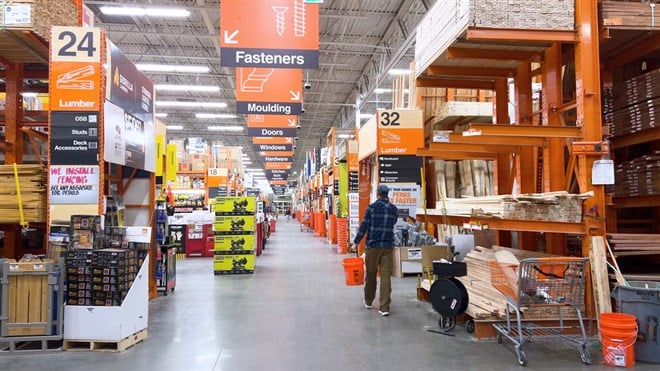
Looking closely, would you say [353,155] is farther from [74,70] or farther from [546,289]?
[546,289]

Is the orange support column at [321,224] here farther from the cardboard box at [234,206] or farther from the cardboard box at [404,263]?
the cardboard box at [404,263]

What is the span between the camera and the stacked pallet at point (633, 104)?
5.69 meters

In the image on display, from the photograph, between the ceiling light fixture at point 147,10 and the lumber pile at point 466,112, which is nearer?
the lumber pile at point 466,112

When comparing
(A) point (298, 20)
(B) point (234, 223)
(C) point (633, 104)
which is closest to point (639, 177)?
(C) point (633, 104)

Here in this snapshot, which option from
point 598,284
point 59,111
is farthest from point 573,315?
point 59,111

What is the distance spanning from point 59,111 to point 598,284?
20.8 ft

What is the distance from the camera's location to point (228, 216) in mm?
10727

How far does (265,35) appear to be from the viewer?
6.96 m

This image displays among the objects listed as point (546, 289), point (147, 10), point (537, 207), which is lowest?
point (546, 289)

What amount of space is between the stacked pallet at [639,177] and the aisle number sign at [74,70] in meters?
6.71

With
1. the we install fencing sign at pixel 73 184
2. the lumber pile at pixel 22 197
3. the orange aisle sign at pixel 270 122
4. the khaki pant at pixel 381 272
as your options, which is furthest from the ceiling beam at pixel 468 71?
the orange aisle sign at pixel 270 122

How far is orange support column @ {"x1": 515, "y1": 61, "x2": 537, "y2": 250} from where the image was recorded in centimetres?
673

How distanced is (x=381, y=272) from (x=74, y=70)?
4675 millimetres

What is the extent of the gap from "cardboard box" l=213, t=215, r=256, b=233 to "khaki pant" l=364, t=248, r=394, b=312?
4497 mm
